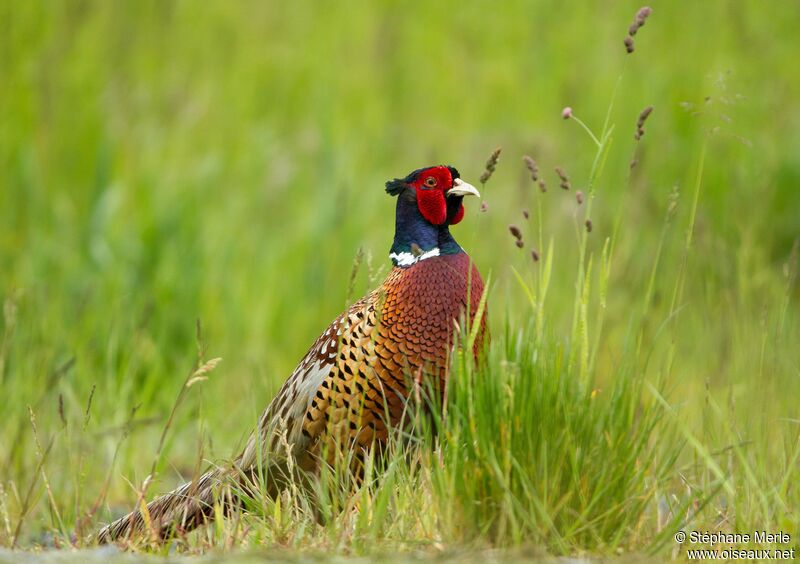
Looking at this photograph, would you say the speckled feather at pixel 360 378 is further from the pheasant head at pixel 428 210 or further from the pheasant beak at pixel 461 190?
the pheasant beak at pixel 461 190

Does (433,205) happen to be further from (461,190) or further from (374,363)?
(374,363)

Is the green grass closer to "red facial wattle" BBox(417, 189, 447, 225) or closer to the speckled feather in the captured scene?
the speckled feather

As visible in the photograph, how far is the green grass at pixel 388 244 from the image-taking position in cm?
313

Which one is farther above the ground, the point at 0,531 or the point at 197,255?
the point at 197,255

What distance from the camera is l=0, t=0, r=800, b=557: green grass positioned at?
10.3 feet

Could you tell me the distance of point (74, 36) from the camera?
7.57m

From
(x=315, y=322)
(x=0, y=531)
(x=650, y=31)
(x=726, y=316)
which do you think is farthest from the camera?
(x=650, y=31)

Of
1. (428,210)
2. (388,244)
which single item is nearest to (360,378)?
(428,210)

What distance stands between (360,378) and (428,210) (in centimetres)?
74

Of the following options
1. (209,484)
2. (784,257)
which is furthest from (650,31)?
(209,484)

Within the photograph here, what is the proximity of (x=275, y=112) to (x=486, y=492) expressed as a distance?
20.3 feet

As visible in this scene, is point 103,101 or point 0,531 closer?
point 0,531

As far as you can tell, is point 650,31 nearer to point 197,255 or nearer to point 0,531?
point 197,255

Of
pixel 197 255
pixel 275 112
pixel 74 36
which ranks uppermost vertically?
pixel 74 36
